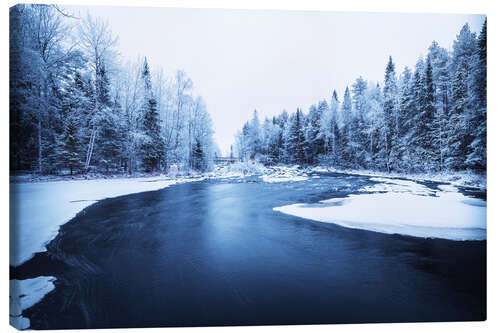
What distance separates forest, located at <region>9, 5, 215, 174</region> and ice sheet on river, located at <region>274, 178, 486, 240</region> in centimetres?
256

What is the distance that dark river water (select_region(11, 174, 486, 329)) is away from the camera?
1778 mm

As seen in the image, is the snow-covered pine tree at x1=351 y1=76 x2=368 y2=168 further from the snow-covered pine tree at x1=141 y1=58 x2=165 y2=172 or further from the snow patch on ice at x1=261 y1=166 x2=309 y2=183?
the snow-covered pine tree at x1=141 y1=58 x2=165 y2=172

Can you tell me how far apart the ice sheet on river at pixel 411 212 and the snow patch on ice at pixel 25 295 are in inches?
126

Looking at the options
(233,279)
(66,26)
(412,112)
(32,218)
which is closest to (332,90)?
(412,112)

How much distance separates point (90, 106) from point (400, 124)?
477 centimetres

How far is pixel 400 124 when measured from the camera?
114 inches

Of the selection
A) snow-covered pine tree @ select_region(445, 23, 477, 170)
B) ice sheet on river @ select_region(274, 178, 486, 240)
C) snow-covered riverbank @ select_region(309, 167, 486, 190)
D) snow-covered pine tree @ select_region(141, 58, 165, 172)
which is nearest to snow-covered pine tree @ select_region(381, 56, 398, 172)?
snow-covered riverbank @ select_region(309, 167, 486, 190)

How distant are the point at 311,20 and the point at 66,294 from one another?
4250 mm

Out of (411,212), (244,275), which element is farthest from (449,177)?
(244,275)

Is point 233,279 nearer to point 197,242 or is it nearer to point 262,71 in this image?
point 197,242

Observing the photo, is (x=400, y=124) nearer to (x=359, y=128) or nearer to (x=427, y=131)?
(x=427, y=131)

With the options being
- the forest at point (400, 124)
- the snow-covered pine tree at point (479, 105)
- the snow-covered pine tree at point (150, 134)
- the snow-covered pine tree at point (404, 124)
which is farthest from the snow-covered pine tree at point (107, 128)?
the snow-covered pine tree at point (479, 105)

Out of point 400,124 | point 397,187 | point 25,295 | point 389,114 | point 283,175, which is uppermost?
point 389,114

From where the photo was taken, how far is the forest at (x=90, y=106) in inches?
86.4
